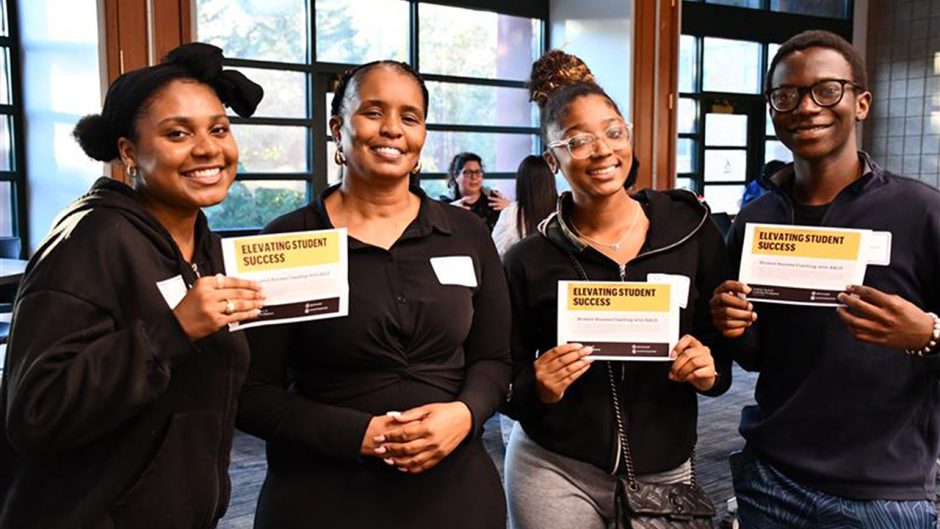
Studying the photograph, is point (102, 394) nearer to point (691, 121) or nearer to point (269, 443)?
point (269, 443)

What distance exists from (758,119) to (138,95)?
864cm

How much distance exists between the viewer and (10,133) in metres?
5.47

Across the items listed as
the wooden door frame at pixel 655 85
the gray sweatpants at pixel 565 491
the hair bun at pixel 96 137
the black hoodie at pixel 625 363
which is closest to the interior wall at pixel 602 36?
the wooden door frame at pixel 655 85

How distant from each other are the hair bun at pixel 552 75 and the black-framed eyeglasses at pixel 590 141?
379 millimetres

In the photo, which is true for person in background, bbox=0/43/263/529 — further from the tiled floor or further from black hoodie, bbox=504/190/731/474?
the tiled floor

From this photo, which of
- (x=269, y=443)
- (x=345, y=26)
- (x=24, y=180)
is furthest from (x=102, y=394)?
(x=345, y=26)

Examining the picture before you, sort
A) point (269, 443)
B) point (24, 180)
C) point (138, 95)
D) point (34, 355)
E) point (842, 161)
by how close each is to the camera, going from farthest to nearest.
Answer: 1. point (24, 180)
2. point (842, 161)
3. point (269, 443)
4. point (138, 95)
5. point (34, 355)

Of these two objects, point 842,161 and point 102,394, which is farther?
point 842,161

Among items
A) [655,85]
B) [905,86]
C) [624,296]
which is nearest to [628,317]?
[624,296]

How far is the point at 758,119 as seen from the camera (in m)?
8.91

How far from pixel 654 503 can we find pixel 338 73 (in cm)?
563

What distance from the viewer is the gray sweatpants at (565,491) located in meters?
1.60

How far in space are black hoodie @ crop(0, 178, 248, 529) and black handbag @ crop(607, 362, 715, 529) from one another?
0.78 meters

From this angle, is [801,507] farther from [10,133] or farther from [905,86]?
[905,86]
